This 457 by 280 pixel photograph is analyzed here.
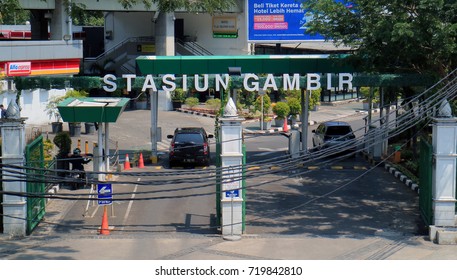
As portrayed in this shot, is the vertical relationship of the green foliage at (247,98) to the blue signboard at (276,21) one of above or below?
below

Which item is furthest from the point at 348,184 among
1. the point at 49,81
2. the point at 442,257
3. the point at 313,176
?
the point at 49,81

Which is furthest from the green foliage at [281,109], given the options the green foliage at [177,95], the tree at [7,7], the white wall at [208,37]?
the tree at [7,7]

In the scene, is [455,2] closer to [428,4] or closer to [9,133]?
[428,4]

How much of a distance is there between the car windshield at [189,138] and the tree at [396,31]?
601cm

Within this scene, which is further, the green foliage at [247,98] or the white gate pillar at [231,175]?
the green foliage at [247,98]

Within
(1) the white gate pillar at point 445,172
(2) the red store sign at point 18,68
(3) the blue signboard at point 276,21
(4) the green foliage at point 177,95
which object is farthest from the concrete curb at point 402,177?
(4) the green foliage at point 177,95

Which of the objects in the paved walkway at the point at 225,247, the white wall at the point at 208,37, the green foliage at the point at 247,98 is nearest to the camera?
the paved walkway at the point at 225,247

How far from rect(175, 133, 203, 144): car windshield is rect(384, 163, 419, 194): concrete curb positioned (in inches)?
278

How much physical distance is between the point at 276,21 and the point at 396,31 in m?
24.5

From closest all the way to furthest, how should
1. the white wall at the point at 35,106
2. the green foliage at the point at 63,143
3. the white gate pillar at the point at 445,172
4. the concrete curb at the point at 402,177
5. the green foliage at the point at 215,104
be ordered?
the white gate pillar at the point at 445,172 < the concrete curb at the point at 402,177 < the green foliage at the point at 63,143 < the white wall at the point at 35,106 < the green foliage at the point at 215,104

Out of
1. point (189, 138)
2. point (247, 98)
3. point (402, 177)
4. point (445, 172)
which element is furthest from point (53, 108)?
point (445, 172)

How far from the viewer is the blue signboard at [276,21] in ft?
147

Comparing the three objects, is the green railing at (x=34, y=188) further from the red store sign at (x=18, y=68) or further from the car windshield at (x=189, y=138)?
the red store sign at (x=18, y=68)

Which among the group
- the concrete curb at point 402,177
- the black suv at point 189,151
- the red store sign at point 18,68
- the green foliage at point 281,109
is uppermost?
the red store sign at point 18,68
